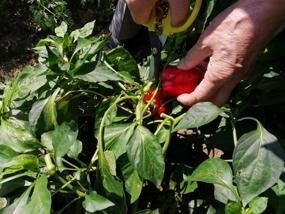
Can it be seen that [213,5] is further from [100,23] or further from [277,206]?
[100,23]

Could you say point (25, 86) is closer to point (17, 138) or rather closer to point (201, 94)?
point (17, 138)

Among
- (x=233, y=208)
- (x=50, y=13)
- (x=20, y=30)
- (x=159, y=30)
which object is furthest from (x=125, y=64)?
(x=20, y=30)

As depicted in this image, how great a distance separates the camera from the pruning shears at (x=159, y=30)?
1101mm

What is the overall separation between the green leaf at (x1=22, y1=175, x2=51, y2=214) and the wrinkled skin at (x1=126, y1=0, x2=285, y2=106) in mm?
333

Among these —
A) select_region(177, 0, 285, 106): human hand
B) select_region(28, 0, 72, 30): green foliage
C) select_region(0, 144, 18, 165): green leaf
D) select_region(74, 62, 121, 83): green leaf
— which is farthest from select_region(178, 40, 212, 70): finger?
select_region(28, 0, 72, 30): green foliage

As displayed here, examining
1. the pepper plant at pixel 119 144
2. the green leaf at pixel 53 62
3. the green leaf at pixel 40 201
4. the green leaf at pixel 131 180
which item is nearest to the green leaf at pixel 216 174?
the pepper plant at pixel 119 144

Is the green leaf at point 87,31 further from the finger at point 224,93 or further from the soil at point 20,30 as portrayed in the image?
the soil at point 20,30

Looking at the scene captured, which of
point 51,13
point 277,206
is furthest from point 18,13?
point 277,206

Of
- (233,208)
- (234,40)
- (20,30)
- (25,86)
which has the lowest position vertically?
(20,30)

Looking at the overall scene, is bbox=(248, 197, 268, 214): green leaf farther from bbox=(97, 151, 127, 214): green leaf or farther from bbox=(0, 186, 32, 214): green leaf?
bbox=(0, 186, 32, 214): green leaf

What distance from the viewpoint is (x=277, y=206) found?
1017 mm

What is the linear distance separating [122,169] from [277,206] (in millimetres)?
290

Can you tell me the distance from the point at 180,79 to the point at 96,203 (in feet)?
0.97

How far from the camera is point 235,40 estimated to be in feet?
3.21
